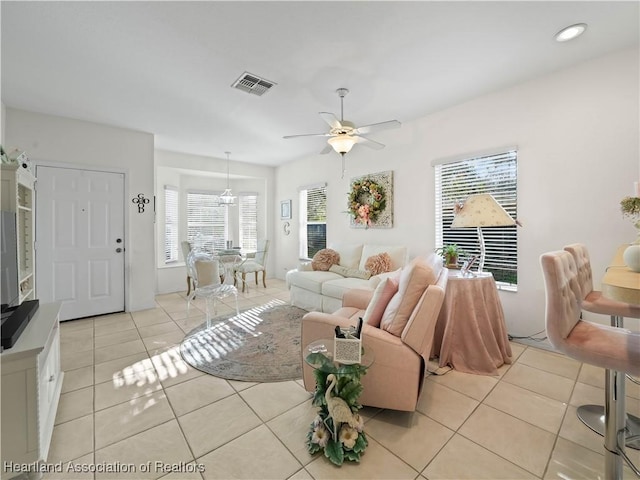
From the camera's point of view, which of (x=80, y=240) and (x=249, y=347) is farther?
(x=80, y=240)

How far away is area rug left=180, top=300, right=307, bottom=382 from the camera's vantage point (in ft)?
8.04

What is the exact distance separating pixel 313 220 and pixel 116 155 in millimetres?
3430

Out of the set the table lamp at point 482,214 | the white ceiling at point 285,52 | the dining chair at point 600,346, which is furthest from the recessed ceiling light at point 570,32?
the dining chair at point 600,346

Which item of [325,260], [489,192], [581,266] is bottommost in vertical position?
[325,260]

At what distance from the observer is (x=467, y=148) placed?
3.34 metres

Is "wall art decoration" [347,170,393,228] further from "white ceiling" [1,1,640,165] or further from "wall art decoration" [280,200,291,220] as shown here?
"wall art decoration" [280,200,291,220]

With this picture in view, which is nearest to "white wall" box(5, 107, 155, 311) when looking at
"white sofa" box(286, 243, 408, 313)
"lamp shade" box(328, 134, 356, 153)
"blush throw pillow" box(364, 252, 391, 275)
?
"white sofa" box(286, 243, 408, 313)

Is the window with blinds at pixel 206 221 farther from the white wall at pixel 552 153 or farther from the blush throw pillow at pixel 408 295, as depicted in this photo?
the blush throw pillow at pixel 408 295

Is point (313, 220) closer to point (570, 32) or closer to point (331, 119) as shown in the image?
point (331, 119)

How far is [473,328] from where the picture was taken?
243 cm

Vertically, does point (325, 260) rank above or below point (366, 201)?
below

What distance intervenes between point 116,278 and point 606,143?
19.9ft

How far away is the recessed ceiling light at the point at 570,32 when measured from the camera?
2.11 m

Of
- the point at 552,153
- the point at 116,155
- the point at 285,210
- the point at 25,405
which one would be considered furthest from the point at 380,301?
the point at 285,210
